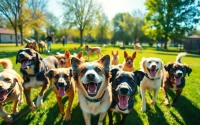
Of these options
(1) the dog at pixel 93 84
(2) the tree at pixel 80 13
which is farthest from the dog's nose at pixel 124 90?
(2) the tree at pixel 80 13

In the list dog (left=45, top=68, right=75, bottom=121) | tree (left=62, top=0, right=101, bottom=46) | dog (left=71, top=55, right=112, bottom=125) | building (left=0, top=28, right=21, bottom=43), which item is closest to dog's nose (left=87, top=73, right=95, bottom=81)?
dog (left=71, top=55, right=112, bottom=125)

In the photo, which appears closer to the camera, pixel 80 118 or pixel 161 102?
pixel 80 118

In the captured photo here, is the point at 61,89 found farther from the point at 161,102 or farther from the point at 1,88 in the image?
the point at 161,102

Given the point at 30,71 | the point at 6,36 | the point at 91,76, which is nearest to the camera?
the point at 91,76

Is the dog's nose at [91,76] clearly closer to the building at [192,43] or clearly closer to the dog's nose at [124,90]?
the dog's nose at [124,90]

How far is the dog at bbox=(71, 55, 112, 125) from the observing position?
3537 mm

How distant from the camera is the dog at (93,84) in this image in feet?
11.6

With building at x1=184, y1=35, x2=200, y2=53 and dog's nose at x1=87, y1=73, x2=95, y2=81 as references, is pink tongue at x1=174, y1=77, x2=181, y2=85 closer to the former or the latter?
dog's nose at x1=87, y1=73, x2=95, y2=81

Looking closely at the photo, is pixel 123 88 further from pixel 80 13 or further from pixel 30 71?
pixel 80 13

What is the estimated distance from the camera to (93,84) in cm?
364

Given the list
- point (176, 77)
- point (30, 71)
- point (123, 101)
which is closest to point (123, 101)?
point (123, 101)

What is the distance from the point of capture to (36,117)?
4.80 meters

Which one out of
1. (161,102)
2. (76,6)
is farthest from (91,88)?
(76,6)

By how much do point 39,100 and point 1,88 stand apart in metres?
1.65
